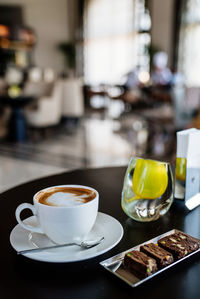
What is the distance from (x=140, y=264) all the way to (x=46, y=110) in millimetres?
4410

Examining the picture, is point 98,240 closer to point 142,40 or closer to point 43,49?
point 142,40

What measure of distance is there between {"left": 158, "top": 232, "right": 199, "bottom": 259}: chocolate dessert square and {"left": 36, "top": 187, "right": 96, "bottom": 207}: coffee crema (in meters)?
0.16

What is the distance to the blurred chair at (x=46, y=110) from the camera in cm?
469

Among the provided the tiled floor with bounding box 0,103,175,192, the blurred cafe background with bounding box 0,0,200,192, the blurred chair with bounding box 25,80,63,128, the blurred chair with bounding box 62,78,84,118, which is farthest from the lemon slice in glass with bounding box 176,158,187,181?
the blurred chair with bounding box 62,78,84,118

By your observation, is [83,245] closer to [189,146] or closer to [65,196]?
[65,196]

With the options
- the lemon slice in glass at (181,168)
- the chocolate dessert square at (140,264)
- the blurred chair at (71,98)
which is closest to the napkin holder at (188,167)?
the lemon slice in glass at (181,168)

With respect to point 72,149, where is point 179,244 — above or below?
above

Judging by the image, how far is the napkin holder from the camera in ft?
2.48

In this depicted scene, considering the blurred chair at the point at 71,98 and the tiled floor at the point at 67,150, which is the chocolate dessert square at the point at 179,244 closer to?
the tiled floor at the point at 67,150

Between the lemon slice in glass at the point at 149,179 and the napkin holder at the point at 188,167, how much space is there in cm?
9

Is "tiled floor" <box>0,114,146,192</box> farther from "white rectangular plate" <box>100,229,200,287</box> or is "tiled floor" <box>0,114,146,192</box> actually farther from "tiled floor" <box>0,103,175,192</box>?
"white rectangular plate" <box>100,229,200,287</box>

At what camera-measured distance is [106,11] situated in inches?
382

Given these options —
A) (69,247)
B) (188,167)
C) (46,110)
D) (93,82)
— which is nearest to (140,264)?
(69,247)

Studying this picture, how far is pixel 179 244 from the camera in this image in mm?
571
